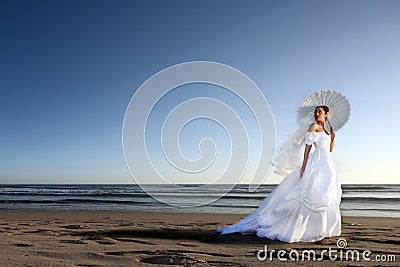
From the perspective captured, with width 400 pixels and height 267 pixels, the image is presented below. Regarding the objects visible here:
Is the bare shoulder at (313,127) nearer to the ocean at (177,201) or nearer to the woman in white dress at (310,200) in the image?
the woman in white dress at (310,200)

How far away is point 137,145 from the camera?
25.8 ft

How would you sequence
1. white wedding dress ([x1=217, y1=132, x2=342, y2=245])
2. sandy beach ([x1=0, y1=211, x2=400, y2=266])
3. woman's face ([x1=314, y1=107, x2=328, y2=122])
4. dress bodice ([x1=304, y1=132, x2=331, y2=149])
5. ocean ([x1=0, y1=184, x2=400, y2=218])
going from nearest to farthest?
1. sandy beach ([x1=0, y1=211, x2=400, y2=266])
2. white wedding dress ([x1=217, y1=132, x2=342, y2=245])
3. dress bodice ([x1=304, y1=132, x2=331, y2=149])
4. woman's face ([x1=314, y1=107, x2=328, y2=122])
5. ocean ([x1=0, y1=184, x2=400, y2=218])

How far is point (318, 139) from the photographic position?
635 cm

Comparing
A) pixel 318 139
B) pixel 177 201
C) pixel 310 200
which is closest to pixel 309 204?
pixel 310 200

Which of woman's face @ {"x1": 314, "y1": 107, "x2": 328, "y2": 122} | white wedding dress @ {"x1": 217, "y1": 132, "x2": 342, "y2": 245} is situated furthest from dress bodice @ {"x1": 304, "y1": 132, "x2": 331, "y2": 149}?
woman's face @ {"x1": 314, "y1": 107, "x2": 328, "y2": 122}

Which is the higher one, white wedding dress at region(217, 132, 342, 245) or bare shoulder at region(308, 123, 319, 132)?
bare shoulder at region(308, 123, 319, 132)

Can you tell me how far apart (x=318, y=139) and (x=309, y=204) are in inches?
44.7

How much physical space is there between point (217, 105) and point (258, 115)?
2.27m

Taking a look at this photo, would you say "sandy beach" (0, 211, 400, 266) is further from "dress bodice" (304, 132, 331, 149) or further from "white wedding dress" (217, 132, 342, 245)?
"dress bodice" (304, 132, 331, 149)

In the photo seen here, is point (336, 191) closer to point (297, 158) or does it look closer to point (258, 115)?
point (297, 158)

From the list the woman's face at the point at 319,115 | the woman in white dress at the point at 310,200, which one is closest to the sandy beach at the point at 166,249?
the woman in white dress at the point at 310,200

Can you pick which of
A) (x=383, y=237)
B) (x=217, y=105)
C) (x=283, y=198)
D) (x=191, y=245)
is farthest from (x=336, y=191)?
(x=217, y=105)

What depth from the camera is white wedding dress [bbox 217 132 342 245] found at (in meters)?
5.93

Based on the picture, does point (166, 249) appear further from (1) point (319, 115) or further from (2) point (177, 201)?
(2) point (177, 201)
